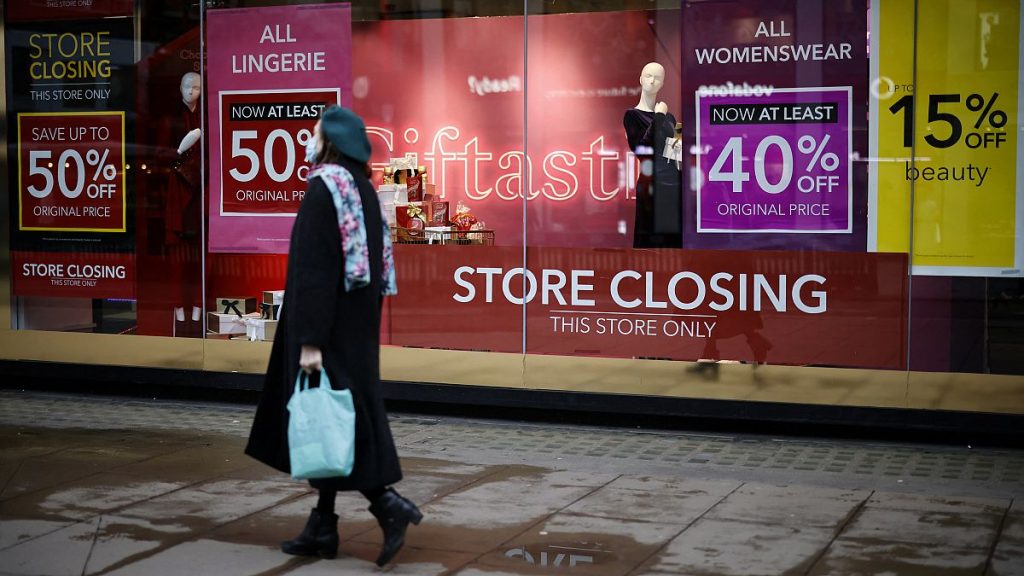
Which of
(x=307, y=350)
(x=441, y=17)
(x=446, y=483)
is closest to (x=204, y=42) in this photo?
(x=441, y=17)

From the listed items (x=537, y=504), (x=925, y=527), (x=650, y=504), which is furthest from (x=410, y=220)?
(x=925, y=527)

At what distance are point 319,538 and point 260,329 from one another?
181 inches

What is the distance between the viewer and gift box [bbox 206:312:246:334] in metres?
10.1

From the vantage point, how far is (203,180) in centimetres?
1012

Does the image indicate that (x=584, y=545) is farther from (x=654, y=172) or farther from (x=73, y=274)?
(x=73, y=274)

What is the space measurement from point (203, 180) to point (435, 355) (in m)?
2.29

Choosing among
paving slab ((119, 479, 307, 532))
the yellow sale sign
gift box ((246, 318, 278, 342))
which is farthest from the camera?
gift box ((246, 318, 278, 342))

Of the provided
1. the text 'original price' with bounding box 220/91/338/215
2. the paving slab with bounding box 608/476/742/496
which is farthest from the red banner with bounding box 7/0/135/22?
the paving slab with bounding box 608/476/742/496

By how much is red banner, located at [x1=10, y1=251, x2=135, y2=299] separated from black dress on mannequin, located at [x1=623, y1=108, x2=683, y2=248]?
13.4ft

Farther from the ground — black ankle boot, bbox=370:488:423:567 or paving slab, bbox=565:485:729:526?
black ankle boot, bbox=370:488:423:567

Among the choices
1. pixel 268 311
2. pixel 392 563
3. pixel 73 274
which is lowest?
pixel 392 563

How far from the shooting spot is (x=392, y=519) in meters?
5.55

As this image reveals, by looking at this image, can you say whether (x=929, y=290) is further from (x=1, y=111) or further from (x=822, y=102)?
(x=1, y=111)

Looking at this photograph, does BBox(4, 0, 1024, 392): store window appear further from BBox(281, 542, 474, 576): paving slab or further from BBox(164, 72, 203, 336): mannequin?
BBox(281, 542, 474, 576): paving slab
